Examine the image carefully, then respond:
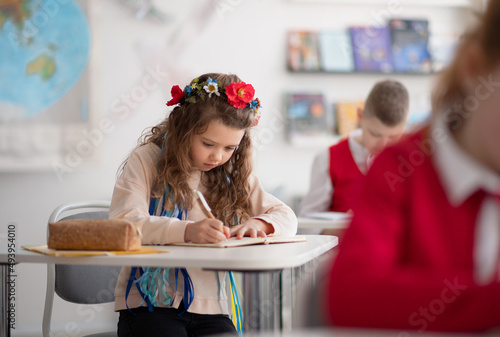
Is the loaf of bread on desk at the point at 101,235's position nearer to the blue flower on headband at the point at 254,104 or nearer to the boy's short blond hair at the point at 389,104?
the blue flower on headband at the point at 254,104

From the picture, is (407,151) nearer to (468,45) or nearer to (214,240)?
(468,45)

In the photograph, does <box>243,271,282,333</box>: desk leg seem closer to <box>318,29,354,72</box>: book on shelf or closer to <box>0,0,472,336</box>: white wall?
<box>0,0,472,336</box>: white wall

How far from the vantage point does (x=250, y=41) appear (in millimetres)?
3664

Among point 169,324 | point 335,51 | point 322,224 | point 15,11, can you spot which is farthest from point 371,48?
point 169,324

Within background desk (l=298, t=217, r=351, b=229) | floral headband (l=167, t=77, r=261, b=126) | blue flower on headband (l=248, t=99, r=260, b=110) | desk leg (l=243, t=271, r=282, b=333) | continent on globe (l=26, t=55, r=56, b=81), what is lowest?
desk leg (l=243, t=271, r=282, b=333)

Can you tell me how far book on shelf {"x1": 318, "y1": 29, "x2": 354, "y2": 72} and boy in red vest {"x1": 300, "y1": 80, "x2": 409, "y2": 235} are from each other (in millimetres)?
657

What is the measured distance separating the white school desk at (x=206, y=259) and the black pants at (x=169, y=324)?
19 centimetres

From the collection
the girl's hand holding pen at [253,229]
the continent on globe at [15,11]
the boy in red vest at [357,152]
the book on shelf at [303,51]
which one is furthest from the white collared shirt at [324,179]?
the continent on globe at [15,11]

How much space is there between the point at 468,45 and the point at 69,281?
5.40 feet

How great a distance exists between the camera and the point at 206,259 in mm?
1309

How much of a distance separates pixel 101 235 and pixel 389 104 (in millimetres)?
1682

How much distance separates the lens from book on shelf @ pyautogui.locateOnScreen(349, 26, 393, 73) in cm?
371

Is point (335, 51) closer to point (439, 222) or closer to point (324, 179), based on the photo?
point (324, 179)

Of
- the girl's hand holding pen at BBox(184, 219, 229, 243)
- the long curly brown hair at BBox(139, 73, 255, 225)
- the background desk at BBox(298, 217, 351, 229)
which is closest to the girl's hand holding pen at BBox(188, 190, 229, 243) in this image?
the girl's hand holding pen at BBox(184, 219, 229, 243)
